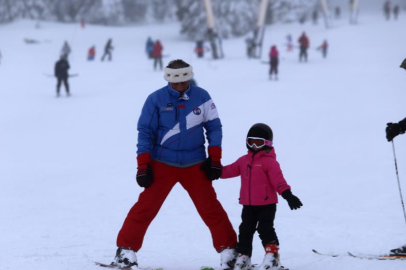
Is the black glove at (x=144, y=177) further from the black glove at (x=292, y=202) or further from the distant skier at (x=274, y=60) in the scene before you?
the distant skier at (x=274, y=60)

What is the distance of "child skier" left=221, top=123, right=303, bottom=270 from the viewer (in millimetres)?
4391

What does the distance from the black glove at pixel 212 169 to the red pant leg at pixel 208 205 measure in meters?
0.04

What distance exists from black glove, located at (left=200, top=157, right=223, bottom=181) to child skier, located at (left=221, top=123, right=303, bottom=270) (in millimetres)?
108

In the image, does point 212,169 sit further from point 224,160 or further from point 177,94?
point 224,160

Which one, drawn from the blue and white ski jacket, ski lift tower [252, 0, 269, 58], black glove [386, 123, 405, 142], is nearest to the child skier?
the blue and white ski jacket

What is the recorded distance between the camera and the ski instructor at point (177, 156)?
450cm

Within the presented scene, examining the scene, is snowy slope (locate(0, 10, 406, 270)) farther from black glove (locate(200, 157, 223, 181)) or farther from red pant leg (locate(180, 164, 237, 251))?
black glove (locate(200, 157, 223, 181))

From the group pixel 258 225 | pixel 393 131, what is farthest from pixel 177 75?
pixel 393 131

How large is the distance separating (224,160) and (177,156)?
22.7ft

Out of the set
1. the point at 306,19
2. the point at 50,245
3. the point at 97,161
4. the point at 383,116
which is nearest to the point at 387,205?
the point at 50,245

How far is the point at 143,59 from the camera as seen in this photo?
3412 cm

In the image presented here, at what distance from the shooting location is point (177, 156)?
4.54 metres

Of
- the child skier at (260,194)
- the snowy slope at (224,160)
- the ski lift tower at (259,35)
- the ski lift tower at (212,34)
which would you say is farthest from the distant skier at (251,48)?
the child skier at (260,194)

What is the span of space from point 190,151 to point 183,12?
48915 millimetres
